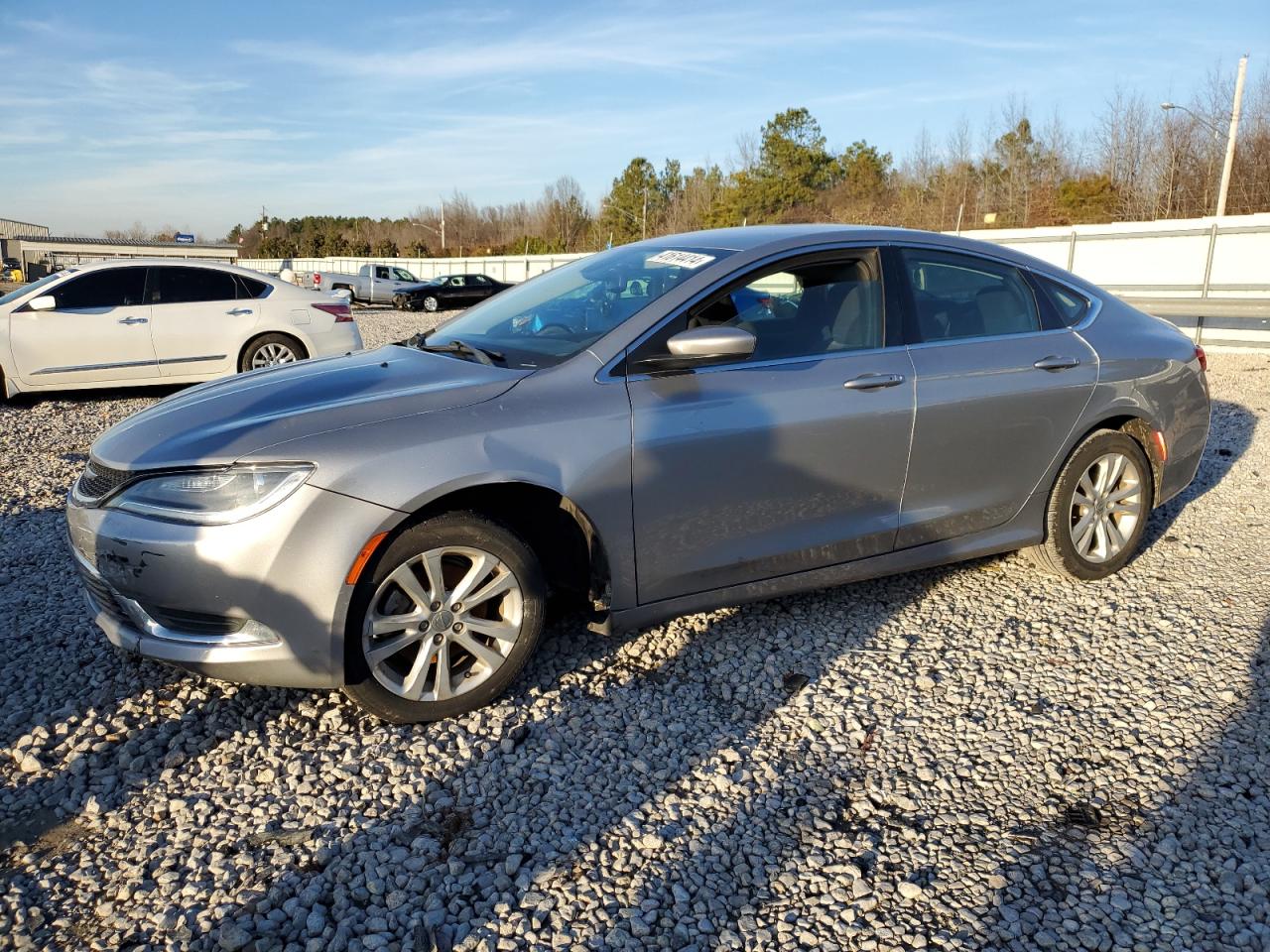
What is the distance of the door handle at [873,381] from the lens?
3834mm

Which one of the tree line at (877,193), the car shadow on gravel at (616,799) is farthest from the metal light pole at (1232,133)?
the car shadow on gravel at (616,799)

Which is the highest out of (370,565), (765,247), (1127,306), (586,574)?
(765,247)

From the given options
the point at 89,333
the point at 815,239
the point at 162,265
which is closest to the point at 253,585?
the point at 815,239

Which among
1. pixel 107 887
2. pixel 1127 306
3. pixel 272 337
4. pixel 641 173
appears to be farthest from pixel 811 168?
pixel 107 887

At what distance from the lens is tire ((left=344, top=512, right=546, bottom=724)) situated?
3.11 metres

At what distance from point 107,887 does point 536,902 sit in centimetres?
113

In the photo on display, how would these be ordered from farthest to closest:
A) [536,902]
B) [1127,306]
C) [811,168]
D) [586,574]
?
[811,168], [1127,306], [586,574], [536,902]

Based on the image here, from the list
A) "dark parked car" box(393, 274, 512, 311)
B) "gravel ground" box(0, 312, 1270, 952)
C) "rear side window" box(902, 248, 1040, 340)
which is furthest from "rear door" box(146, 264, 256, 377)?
"dark parked car" box(393, 274, 512, 311)

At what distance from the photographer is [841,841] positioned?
2.68 metres

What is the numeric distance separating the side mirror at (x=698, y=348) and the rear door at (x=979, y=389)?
975mm

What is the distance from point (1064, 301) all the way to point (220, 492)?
3.88 m

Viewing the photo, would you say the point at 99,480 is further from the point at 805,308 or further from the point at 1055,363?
the point at 1055,363

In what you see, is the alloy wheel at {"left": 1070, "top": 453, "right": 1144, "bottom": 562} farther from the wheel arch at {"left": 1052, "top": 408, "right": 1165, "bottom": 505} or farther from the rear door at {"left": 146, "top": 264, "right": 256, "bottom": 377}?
the rear door at {"left": 146, "top": 264, "right": 256, "bottom": 377}

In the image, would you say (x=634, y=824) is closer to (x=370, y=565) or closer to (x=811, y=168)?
(x=370, y=565)
